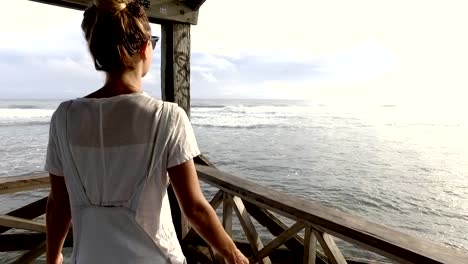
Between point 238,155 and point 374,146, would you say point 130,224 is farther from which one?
point 374,146

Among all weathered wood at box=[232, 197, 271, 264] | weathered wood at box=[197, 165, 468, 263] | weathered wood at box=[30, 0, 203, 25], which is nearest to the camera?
weathered wood at box=[197, 165, 468, 263]

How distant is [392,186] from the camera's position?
37.8 ft

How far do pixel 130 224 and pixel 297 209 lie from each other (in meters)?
1.35

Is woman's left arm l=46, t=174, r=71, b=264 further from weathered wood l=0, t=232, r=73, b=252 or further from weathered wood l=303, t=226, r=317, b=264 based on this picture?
weathered wood l=0, t=232, r=73, b=252

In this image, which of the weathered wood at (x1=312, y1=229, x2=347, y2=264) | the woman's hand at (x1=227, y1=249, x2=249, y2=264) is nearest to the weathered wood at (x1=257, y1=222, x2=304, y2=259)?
the weathered wood at (x1=312, y1=229, x2=347, y2=264)

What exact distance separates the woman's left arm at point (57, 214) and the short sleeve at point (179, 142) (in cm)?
41

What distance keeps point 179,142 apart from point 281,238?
1.66 metres

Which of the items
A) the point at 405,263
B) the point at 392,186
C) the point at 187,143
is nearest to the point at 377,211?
the point at 392,186

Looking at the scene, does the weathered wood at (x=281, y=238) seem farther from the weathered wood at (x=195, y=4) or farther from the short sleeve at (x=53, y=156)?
the weathered wood at (x=195, y=4)

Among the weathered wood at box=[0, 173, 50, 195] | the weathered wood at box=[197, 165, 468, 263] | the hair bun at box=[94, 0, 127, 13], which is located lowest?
the weathered wood at box=[0, 173, 50, 195]

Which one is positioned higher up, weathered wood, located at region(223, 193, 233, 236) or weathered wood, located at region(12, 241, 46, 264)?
weathered wood, located at region(223, 193, 233, 236)

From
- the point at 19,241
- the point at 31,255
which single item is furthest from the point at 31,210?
the point at 19,241

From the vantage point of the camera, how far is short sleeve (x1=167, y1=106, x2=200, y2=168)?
955mm

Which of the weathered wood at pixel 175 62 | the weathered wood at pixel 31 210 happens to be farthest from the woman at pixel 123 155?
the weathered wood at pixel 31 210
